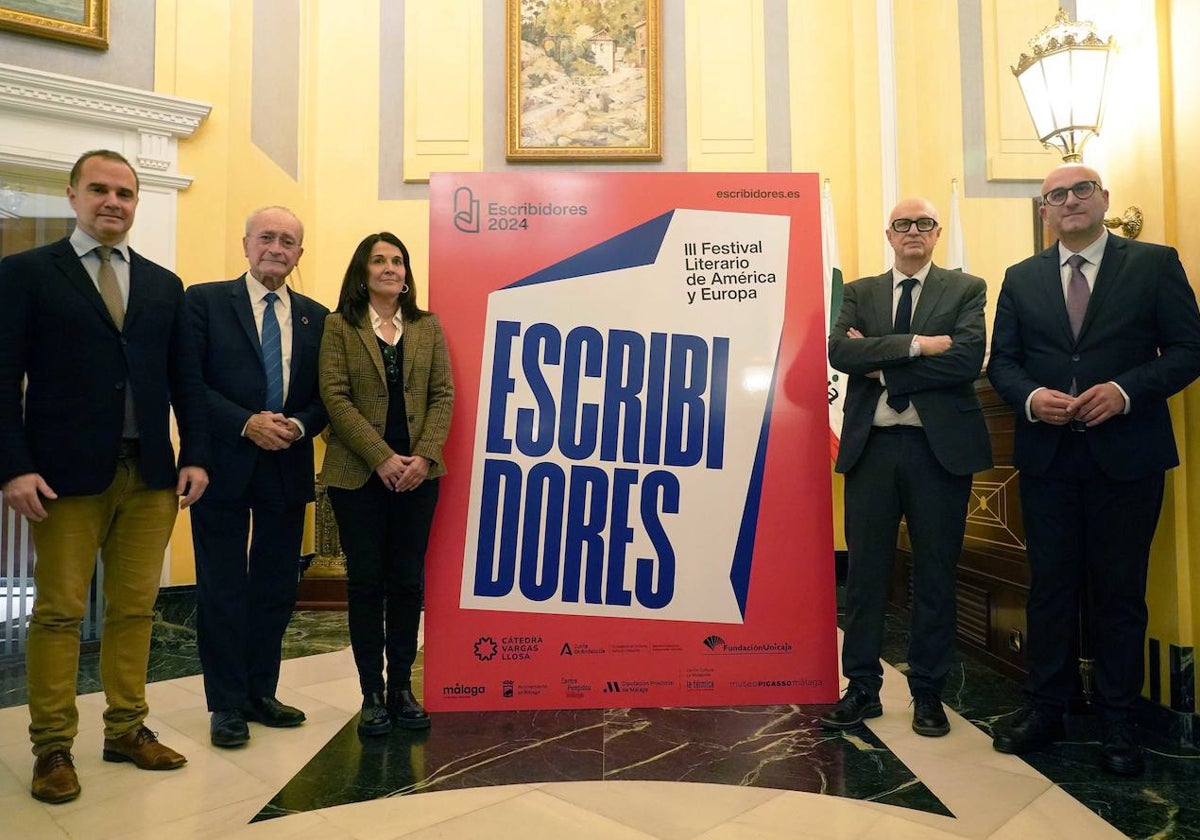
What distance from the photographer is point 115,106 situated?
3.66 m

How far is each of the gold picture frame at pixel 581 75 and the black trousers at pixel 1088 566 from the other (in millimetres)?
3509

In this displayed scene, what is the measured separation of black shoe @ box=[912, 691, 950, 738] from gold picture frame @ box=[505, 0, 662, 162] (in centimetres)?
369

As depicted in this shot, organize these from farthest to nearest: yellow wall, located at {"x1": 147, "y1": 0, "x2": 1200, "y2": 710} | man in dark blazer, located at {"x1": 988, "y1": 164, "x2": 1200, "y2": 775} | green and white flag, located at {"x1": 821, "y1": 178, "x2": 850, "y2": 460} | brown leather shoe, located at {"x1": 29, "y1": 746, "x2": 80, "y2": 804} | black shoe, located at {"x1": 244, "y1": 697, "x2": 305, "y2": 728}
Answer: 1. green and white flag, located at {"x1": 821, "y1": 178, "x2": 850, "y2": 460}
2. yellow wall, located at {"x1": 147, "y1": 0, "x2": 1200, "y2": 710}
3. black shoe, located at {"x1": 244, "y1": 697, "x2": 305, "y2": 728}
4. man in dark blazer, located at {"x1": 988, "y1": 164, "x2": 1200, "y2": 775}
5. brown leather shoe, located at {"x1": 29, "y1": 746, "x2": 80, "y2": 804}

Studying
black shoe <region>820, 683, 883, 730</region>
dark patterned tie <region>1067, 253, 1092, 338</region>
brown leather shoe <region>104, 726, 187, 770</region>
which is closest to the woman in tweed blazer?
brown leather shoe <region>104, 726, 187, 770</region>

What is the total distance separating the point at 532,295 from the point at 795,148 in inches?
125

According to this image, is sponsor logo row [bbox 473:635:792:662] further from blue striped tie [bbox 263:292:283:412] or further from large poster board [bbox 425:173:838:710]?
blue striped tie [bbox 263:292:283:412]

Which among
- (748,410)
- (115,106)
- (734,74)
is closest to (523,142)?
(734,74)

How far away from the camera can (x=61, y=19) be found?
3.60 metres

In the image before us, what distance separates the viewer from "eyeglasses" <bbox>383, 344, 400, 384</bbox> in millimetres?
2273

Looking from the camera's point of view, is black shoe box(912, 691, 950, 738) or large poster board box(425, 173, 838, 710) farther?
large poster board box(425, 173, 838, 710)

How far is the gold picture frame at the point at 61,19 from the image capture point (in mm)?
3518

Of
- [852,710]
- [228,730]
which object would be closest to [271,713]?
[228,730]

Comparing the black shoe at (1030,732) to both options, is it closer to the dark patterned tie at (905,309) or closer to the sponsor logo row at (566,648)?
the sponsor logo row at (566,648)

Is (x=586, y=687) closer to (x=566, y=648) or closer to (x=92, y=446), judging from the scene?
(x=566, y=648)
